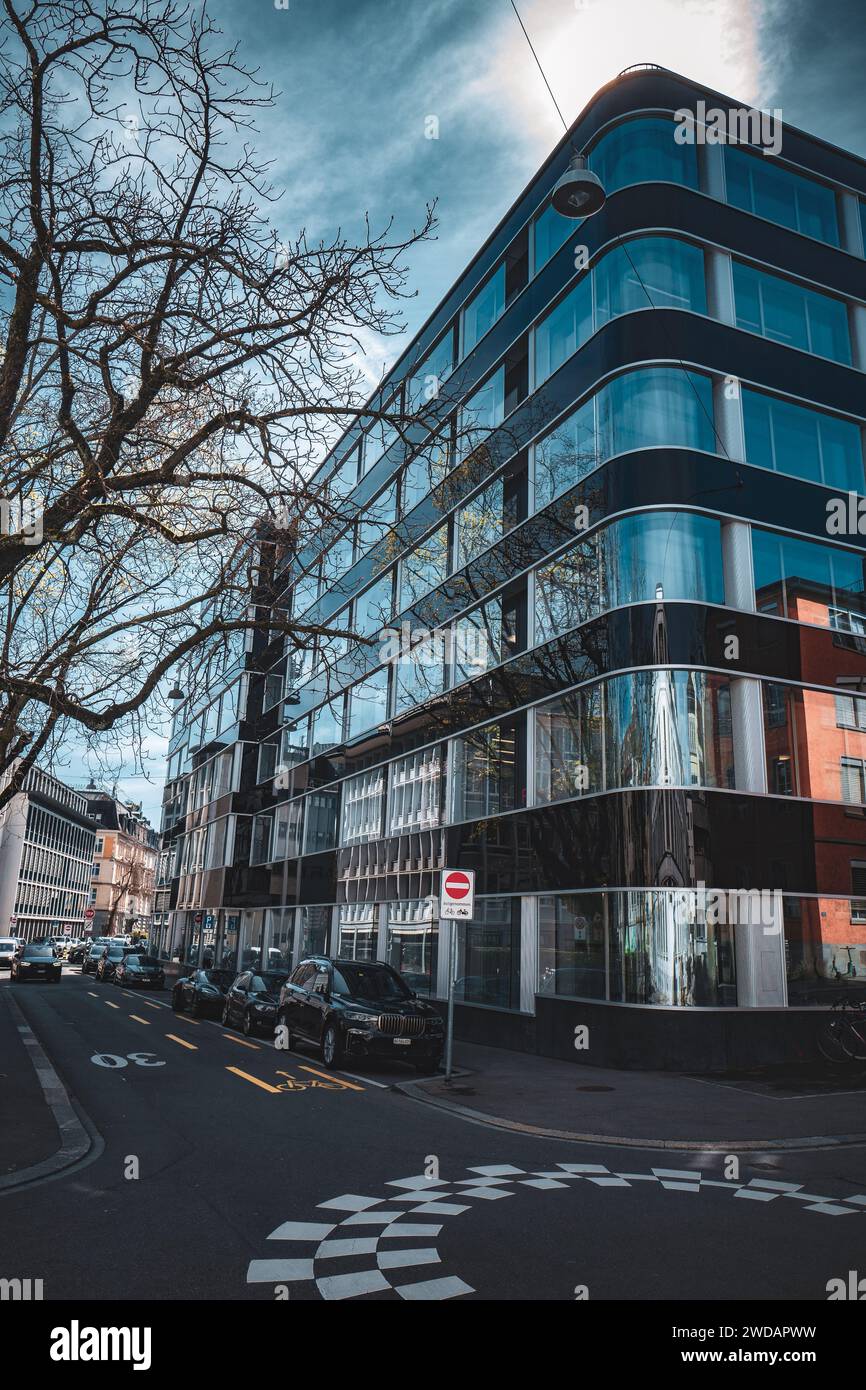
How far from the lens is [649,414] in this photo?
60.3 feet

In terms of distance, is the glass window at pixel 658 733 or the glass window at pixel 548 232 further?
the glass window at pixel 548 232

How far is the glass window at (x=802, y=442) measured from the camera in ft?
64.2

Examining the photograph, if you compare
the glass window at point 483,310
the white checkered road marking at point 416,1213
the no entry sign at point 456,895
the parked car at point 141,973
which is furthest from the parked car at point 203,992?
the glass window at point 483,310

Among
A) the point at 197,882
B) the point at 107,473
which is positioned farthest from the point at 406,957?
the point at 197,882

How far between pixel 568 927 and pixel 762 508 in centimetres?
923

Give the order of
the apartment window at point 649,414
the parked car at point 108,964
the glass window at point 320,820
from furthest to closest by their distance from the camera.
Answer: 1. the parked car at point 108,964
2. the glass window at point 320,820
3. the apartment window at point 649,414

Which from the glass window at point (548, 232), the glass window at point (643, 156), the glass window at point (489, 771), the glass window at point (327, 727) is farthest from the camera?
the glass window at point (327, 727)

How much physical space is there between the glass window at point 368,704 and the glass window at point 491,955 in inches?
362

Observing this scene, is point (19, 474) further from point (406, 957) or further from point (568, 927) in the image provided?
point (406, 957)

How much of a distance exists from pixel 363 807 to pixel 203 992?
744 cm

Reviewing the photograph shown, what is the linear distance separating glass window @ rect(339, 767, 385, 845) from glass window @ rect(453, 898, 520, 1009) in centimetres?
719

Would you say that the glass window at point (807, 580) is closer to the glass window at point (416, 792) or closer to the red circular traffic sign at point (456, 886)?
the red circular traffic sign at point (456, 886)

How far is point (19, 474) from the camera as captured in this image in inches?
328

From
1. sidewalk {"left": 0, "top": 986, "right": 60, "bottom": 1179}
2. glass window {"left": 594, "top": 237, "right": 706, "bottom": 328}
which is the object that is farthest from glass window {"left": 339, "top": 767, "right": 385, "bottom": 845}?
glass window {"left": 594, "top": 237, "right": 706, "bottom": 328}
